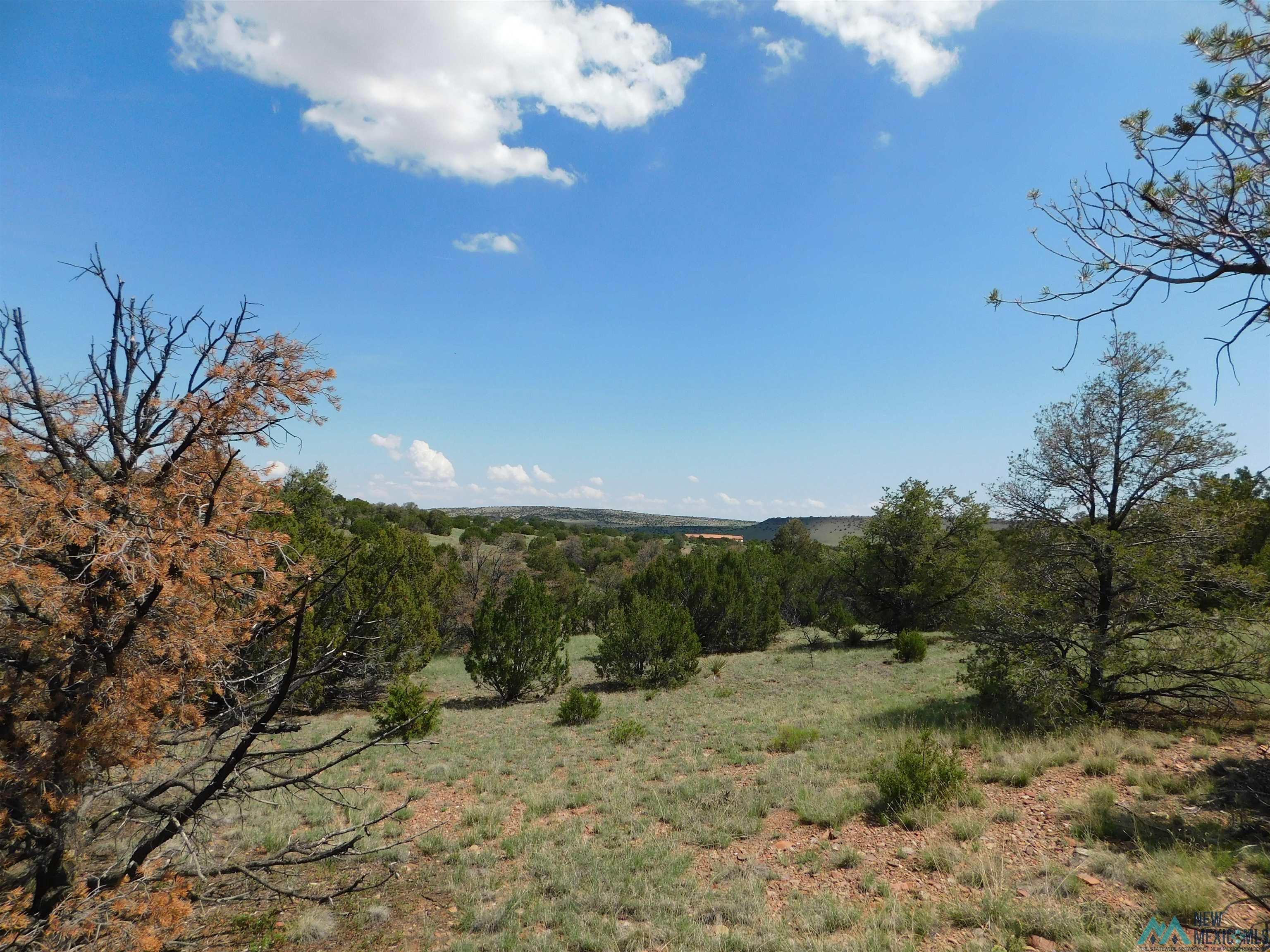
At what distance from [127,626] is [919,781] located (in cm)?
781

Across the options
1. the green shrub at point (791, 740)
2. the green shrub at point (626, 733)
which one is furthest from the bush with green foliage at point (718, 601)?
the green shrub at point (791, 740)

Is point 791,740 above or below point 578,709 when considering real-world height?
above

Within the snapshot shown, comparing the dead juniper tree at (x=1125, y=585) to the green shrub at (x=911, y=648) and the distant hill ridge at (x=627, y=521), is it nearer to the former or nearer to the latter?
the green shrub at (x=911, y=648)

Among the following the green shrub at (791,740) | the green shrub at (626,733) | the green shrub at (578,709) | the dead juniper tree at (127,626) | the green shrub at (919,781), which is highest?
the dead juniper tree at (127,626)

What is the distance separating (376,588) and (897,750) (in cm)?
1383

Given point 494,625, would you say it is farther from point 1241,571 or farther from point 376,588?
point 1241,571

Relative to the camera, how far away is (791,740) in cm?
1016

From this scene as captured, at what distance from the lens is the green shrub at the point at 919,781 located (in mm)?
6715

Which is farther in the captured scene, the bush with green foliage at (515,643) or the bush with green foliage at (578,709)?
the bush with green foliage at (515,643)

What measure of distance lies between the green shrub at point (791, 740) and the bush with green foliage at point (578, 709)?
4889 mm

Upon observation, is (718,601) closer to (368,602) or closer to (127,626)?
(368,602)

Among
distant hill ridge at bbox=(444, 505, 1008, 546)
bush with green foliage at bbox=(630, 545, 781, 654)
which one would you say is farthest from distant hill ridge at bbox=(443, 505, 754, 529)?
bush with green foliage at bbox=(630, 545, 781, 654)

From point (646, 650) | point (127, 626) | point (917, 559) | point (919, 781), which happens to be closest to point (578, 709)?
point (646, 650)

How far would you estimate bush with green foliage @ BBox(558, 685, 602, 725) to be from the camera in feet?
44.6
